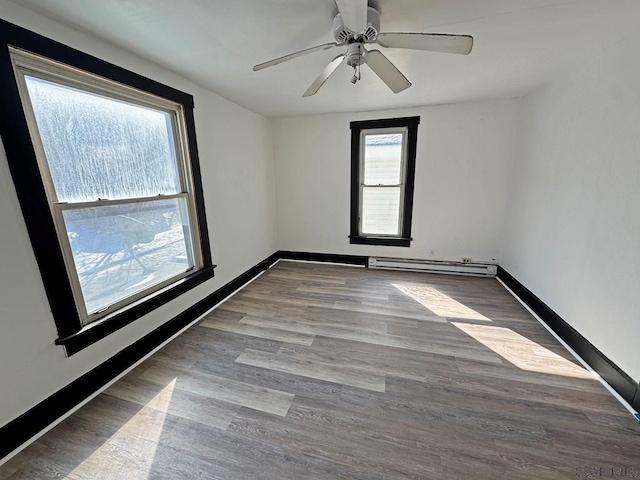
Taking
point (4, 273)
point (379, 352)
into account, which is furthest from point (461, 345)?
point (4, 273)

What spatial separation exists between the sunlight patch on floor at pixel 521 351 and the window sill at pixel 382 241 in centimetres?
156

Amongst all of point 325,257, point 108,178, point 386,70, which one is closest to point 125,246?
point 108,178

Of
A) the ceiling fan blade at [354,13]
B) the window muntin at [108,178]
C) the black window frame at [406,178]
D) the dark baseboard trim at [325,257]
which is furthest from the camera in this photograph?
the dark baseboard trim at [325,257]

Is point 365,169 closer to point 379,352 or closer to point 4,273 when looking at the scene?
point 379,352

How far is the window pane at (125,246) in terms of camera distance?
5.58 ft

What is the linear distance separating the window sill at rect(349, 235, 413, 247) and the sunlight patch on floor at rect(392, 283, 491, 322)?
73 cm

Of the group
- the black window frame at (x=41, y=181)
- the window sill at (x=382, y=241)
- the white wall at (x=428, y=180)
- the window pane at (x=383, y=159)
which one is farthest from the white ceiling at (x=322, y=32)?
the window sill at (x=382, y=241)

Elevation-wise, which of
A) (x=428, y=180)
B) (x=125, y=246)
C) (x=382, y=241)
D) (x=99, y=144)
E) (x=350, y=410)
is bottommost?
(x=350, y=410)

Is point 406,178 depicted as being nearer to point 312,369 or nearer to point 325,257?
point 325,257

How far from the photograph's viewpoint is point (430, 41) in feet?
4.27

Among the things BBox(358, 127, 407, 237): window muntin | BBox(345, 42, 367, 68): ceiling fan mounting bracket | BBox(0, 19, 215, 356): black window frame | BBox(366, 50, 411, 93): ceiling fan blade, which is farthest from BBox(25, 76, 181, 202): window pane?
BBox(358, 127, 407, 237): window muntin

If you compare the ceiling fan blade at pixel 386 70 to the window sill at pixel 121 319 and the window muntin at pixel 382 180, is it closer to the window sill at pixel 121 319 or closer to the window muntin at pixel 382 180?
the window muntin at pixel 382 180

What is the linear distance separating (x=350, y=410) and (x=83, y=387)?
1.77 meters

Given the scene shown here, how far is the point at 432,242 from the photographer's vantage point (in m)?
3.73
